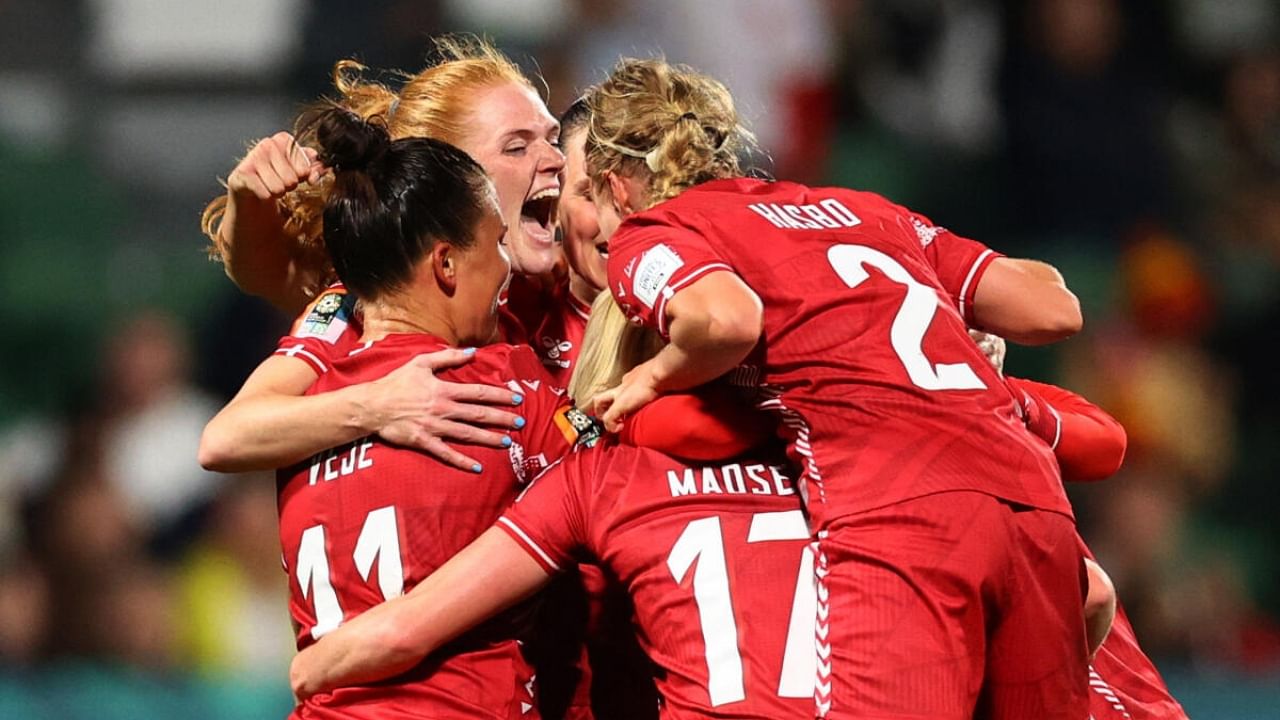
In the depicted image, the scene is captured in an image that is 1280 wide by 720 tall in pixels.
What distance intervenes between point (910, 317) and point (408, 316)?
76cm

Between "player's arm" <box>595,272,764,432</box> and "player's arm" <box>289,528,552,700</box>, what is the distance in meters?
0.35

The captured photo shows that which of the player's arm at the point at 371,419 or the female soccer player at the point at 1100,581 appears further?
the female soccer player at the point at 1100,581

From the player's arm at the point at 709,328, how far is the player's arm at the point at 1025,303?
41 cm

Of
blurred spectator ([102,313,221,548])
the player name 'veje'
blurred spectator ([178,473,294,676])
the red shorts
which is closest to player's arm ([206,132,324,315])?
the player name 'veje'

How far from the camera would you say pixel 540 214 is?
312cm

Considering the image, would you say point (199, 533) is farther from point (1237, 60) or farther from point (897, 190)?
point (1237, 60)

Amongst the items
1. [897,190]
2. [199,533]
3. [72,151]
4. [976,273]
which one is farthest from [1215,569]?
[72,151]

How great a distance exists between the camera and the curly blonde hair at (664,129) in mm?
2506

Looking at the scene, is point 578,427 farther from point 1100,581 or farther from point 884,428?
point 1100,581

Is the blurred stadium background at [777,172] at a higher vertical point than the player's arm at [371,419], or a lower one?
A: lower

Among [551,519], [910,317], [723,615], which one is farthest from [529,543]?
[910,317]

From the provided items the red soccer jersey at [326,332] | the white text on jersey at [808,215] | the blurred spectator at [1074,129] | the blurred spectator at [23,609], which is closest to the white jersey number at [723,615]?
the white text on jersey at [808,215]

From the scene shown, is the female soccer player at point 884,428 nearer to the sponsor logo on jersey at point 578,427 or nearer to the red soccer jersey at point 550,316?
the sponsor logo on jersey at point 578,427

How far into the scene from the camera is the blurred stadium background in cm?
593
